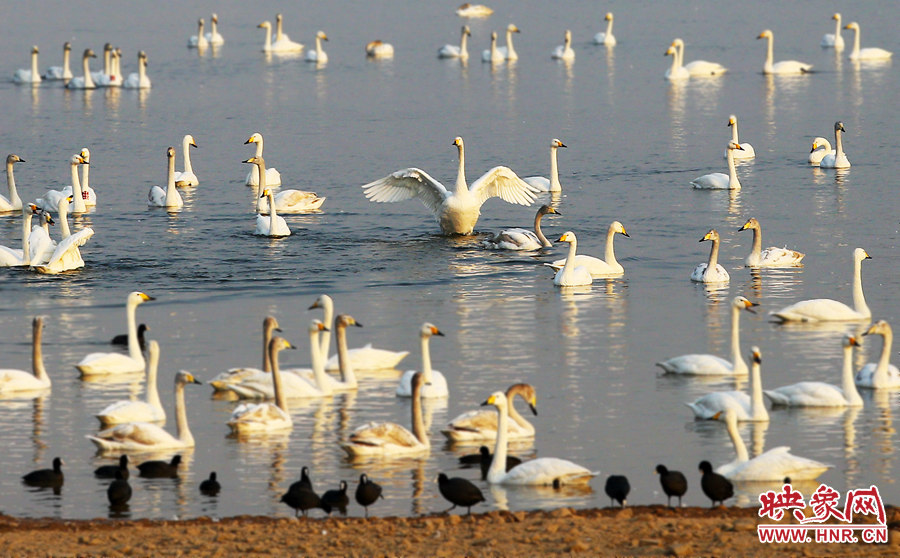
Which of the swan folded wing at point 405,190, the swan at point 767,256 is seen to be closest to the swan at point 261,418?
the swan at point 767,256

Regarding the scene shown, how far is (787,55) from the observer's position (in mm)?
57906

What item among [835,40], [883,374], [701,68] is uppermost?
[835,40]

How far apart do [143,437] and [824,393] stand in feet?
20.7

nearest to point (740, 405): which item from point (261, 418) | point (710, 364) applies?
point (710, 364)

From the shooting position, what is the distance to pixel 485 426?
46.6 feet

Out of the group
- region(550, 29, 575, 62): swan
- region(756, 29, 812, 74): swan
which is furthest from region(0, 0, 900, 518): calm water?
region(756, 29, 812, 74): swan

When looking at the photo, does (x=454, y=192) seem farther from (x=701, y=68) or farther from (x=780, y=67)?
(x=780, y=67)

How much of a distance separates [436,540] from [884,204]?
63.5 ft

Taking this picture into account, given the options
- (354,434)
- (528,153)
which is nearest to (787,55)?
(528,153)

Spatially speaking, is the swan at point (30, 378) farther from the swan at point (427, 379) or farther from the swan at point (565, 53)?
the swan at point (565, 53)

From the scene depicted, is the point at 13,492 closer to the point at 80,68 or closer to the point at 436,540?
the point at 436,540

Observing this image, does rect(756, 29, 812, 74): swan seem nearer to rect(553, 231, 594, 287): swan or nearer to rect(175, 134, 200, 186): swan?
rect(175, 134, 200, 186): swan

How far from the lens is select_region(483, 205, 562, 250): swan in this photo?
973 inches

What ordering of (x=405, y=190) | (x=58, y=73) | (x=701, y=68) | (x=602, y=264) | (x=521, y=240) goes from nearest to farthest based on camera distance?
1. (x=602, y=264)
2. (x=521, y=240)
3. (x=405, y=190)
4. (x=701, y=68)
5. (x=58, y=73)
